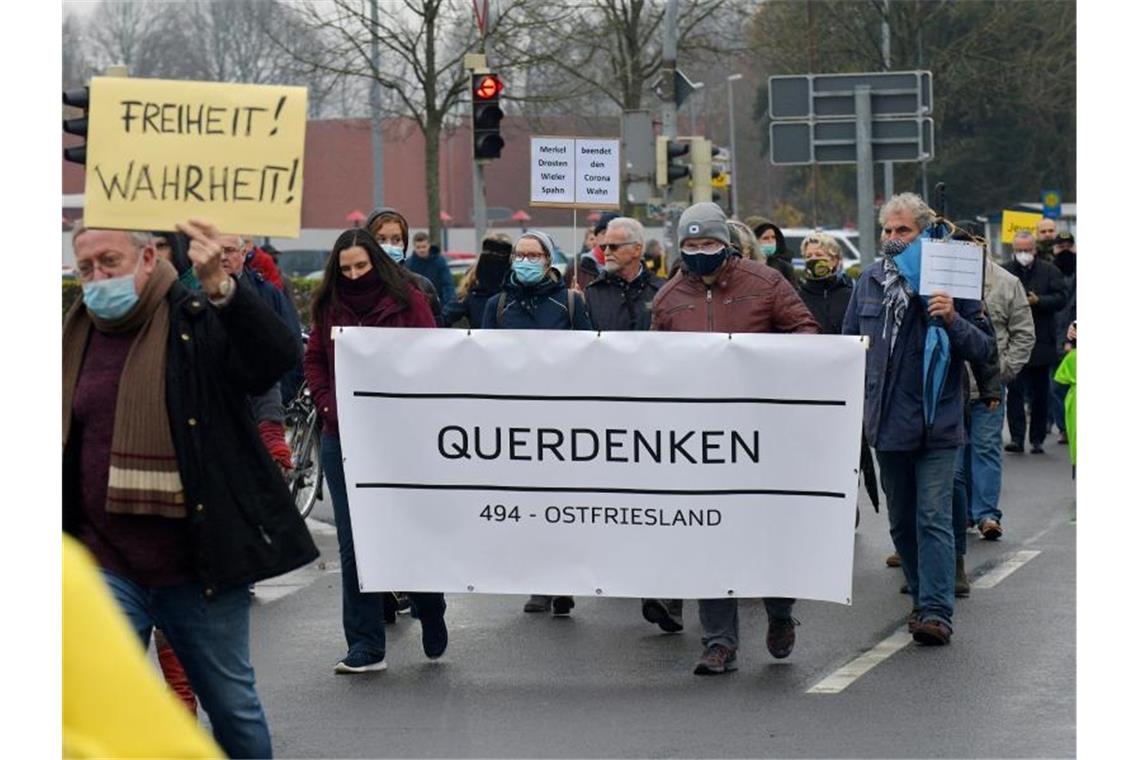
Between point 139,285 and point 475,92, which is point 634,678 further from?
point 475,92

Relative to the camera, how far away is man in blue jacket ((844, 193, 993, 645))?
29.0 ft

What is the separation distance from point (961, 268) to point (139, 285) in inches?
174

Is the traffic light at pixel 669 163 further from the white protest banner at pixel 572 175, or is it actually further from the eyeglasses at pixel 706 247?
the eyeglasses at pixel 706 247

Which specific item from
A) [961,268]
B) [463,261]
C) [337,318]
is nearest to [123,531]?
[337,318]

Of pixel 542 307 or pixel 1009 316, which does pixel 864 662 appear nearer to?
pixel 542 307

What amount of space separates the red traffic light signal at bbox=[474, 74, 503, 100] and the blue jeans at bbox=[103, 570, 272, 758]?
1562 cm

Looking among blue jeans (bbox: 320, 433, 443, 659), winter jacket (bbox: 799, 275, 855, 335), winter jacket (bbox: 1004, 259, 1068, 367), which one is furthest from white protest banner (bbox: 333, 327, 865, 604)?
winter jacket (bbox: 1004, 259, 1068, 367)

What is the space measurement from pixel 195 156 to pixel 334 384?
11.7 feet

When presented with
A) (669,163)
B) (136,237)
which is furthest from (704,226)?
(669,163)

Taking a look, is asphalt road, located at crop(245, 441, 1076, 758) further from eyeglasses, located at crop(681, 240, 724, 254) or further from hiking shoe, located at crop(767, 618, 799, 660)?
eyeglasses, located at crop(681, 240, 724, 254)

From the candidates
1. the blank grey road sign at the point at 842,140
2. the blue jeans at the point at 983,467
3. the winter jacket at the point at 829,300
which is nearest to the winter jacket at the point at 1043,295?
the blank grey road sign at the point at 842,140

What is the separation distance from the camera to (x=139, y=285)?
203 inches

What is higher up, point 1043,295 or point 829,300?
point 1043,295

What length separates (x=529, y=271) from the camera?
32.7ft
